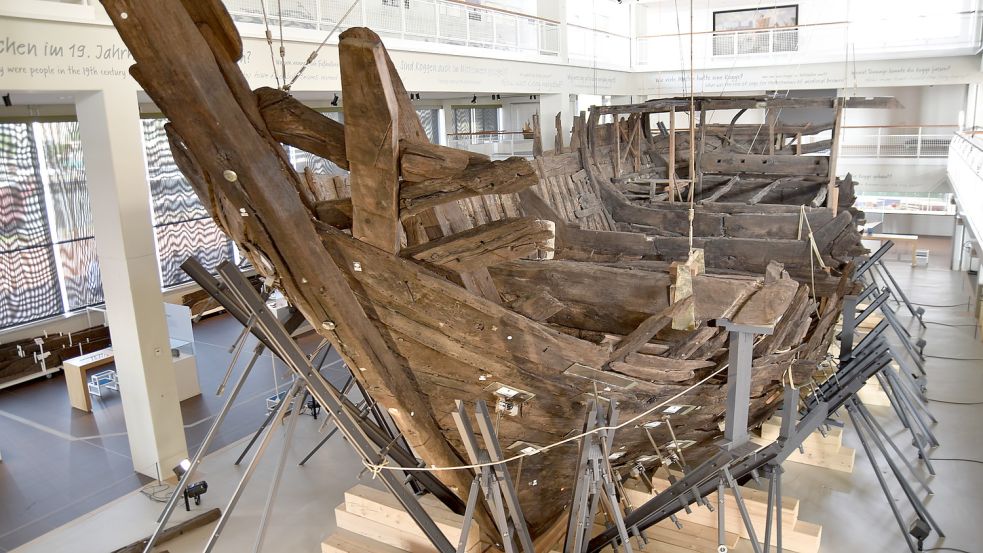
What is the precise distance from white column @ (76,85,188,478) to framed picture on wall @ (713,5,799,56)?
13477 mm

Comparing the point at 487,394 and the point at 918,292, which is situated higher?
the point at 487,394

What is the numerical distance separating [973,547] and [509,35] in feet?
36.6

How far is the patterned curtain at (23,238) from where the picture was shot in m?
10.8

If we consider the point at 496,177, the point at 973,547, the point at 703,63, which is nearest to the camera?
the point at 496,177

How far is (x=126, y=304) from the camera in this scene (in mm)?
6555

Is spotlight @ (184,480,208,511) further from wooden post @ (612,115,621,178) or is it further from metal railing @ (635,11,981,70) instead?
metal railing @ (635,11,981,70)

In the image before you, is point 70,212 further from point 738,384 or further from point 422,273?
point 738,384

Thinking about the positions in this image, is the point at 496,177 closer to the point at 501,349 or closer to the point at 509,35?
the point at 501,349

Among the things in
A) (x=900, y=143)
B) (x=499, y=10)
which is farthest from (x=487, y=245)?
(x=900, y=143)

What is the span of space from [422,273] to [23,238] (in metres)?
10.7

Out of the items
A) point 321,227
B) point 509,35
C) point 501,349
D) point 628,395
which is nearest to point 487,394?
point 501,349

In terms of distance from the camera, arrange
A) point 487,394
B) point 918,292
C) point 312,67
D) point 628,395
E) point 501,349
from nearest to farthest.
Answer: point 501,349 < point 487,394 < point 628,395 < point 312,67 < point 918,292

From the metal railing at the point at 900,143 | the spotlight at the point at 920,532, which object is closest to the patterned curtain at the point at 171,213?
the spotlight at the point at 920,532

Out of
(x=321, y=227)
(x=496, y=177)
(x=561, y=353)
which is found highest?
(x=496, y=177)
